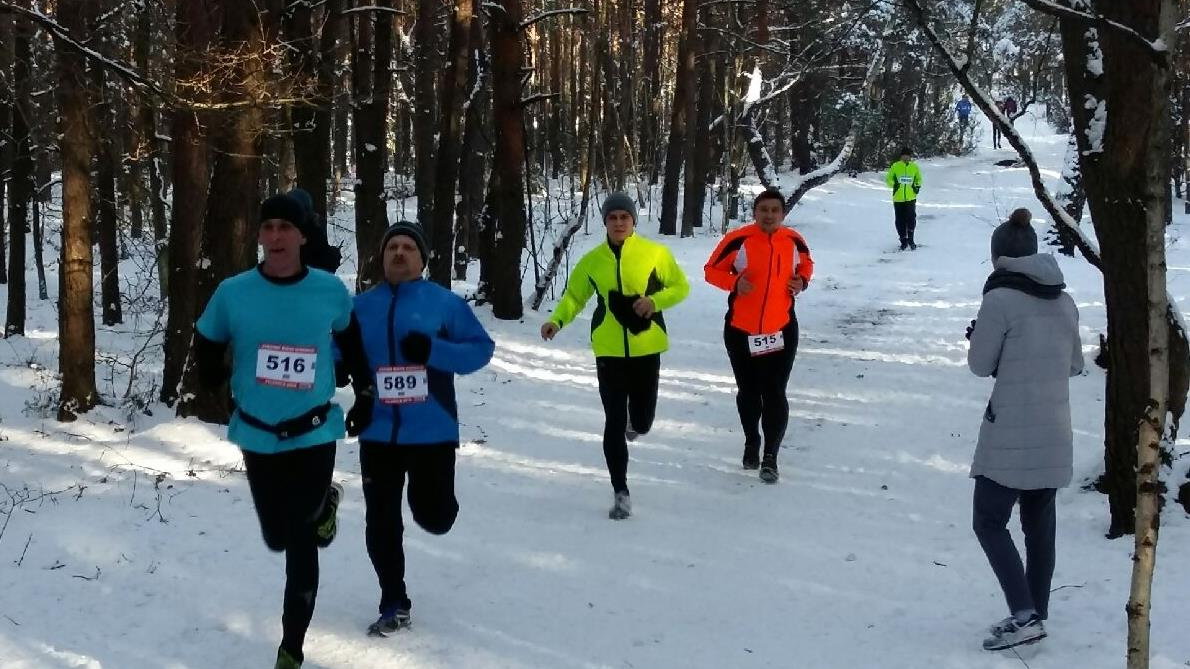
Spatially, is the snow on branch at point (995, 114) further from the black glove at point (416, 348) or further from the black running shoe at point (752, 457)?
the black glove at point (416, 348)

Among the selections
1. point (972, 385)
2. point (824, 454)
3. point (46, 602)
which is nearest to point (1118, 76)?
point (824, 454)

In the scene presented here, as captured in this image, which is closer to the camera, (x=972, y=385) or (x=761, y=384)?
(x=761, y=384)

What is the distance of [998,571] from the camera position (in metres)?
4.23

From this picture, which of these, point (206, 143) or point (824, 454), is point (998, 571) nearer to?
point (824, 454)

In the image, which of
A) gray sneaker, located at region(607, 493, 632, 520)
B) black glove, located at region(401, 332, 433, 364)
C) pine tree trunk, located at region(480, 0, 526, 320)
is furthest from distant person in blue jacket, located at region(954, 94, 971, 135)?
black glove, located at region(401, 332, 433, 364)

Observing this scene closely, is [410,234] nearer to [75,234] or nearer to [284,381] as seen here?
[284,381]

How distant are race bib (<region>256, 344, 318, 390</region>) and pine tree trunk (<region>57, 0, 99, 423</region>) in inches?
217

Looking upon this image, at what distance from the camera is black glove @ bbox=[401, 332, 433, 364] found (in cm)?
428

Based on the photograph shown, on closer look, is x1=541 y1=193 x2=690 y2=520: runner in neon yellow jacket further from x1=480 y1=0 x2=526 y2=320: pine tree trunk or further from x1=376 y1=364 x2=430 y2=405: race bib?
x1=480 y1=0 x2=526 y2=320: pine tree trunk

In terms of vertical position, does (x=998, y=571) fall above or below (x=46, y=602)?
above

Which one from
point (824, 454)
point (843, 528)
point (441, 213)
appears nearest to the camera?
point (843, 528)

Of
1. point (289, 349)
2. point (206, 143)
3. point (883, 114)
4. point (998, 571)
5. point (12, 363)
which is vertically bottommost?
point (12, 363)

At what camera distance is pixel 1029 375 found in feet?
13.4

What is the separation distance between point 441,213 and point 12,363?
19.3 feet
